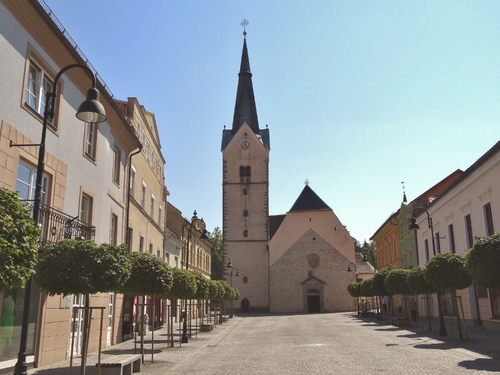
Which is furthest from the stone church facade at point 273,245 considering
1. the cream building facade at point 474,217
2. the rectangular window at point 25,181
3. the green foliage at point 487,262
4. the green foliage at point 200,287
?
the rectangular window at point 25,181

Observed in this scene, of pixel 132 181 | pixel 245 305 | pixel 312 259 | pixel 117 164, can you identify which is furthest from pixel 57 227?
pixel 312 259

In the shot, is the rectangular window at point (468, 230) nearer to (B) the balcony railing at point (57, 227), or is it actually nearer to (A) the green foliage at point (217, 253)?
(B) the balcony railing at point (57, 227)

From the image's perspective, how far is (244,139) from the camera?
6725cm

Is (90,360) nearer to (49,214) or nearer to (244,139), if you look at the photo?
(49,214)

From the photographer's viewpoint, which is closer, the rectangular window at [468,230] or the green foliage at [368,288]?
the rectangular window at [468,230]

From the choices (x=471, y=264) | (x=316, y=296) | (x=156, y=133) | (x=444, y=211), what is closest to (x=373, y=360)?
(x=471, y=264)

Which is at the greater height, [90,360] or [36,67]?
[36,67]

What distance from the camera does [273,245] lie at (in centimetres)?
6375

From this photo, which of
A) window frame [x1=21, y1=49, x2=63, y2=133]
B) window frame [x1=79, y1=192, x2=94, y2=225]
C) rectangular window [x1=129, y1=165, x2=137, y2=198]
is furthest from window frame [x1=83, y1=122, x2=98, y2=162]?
rectangular window [x1=129, y1=165, x2=137, y2=198]

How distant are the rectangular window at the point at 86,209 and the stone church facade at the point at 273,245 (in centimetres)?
4578

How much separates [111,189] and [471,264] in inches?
515

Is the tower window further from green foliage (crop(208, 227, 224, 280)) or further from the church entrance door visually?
green foliage (crop(208, 227, 224, 280))

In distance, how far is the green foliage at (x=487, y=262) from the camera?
1395 cm

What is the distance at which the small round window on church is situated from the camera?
6344 cm
